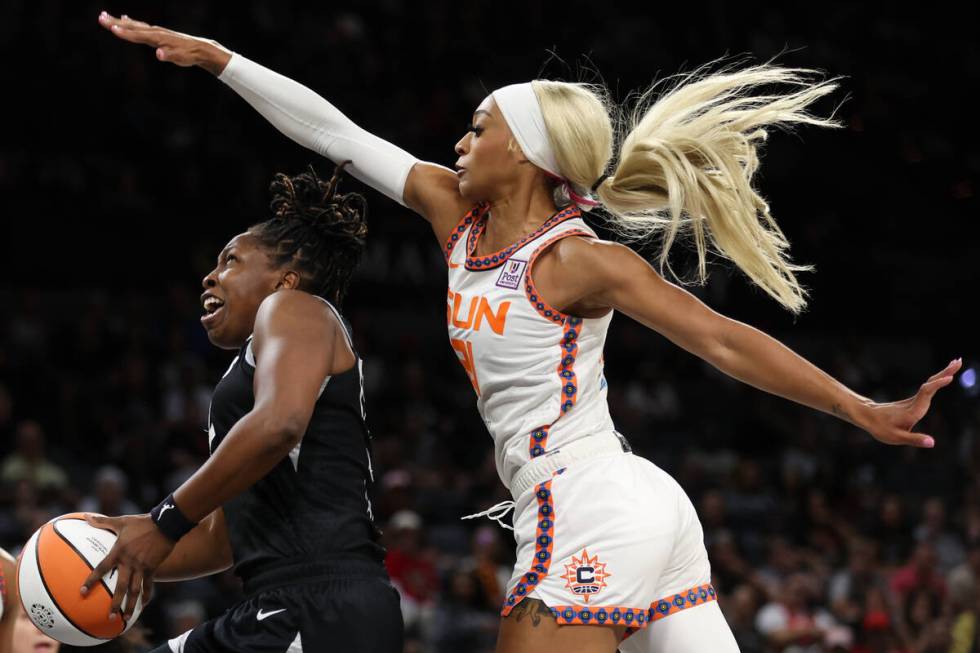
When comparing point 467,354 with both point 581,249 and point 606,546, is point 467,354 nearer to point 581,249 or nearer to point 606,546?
point 581,249

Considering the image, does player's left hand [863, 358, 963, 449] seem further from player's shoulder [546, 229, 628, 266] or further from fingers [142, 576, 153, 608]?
fingers [142, 576, 153, 608]

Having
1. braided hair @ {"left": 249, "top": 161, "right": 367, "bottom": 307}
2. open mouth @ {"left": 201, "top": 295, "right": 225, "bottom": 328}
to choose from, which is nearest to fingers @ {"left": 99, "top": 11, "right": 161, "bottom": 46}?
braided hair @ {"left": 249, "top": 161, "right": 367, "bottom": 307}

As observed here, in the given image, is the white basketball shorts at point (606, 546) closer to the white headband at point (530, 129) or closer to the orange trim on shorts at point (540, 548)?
the orange trim on shorts at point (540, 548)

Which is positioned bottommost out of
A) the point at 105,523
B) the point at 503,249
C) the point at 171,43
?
the point at 105,523

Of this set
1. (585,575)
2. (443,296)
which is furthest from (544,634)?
(443,296)

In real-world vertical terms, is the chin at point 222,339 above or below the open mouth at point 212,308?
below

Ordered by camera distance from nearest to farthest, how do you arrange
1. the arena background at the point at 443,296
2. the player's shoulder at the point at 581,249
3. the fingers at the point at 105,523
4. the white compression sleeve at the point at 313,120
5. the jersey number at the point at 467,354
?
the fingers at the point at 105,523 → the player's shoulder at the point at 581,249 → the jersey number at the point at 467,354 → the white compression sleeve at the point at 313,120 → the arena background at the point at 443,296

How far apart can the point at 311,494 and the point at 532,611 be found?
602 mm

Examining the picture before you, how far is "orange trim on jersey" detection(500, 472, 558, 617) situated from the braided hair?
70 centimetres

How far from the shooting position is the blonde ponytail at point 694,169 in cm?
326

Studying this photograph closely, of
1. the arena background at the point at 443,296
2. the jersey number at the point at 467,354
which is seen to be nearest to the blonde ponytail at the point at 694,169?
the jersey number at the point at 467,354

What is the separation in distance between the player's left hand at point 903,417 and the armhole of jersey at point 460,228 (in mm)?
1121

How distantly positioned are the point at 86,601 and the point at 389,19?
10.8m

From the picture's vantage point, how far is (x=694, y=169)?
10.9 ft
